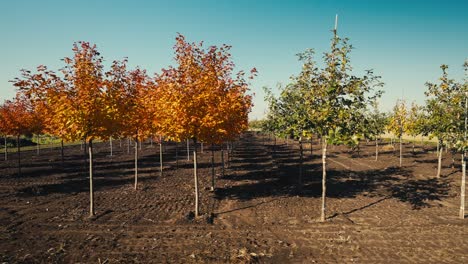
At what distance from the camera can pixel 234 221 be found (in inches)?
539

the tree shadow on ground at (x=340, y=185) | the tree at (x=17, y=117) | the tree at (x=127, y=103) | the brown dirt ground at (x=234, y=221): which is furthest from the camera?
the tree at (x=17, y=117)

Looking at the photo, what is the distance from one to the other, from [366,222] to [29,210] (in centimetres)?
1716

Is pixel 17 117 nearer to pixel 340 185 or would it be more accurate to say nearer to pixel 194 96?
pixel 194 96

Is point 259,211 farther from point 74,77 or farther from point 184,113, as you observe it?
point 74,77

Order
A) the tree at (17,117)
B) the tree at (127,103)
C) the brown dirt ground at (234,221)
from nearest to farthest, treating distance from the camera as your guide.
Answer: the brown dirt ground at (234,221)
the tree at (127,103)
the tree at (17,117)

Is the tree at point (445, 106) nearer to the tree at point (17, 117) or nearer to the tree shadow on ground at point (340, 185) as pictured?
the tree shadow on ground at point (340, 185)

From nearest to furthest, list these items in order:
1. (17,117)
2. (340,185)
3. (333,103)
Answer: (333,103) → (340,185) → (17,117)

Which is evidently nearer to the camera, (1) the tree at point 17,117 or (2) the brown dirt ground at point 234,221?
(2) the brown dirt ground at point 234,221

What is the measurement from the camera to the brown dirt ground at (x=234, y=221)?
32.6ft

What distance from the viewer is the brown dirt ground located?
32.6 ft

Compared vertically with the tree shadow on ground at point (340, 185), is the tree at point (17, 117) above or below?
above

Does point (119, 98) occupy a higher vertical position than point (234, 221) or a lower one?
higher

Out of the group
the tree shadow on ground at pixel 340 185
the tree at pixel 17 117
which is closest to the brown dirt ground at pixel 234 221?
the tree shadow on ground at pixel 340 185

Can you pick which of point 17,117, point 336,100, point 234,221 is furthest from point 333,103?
point 17,117
